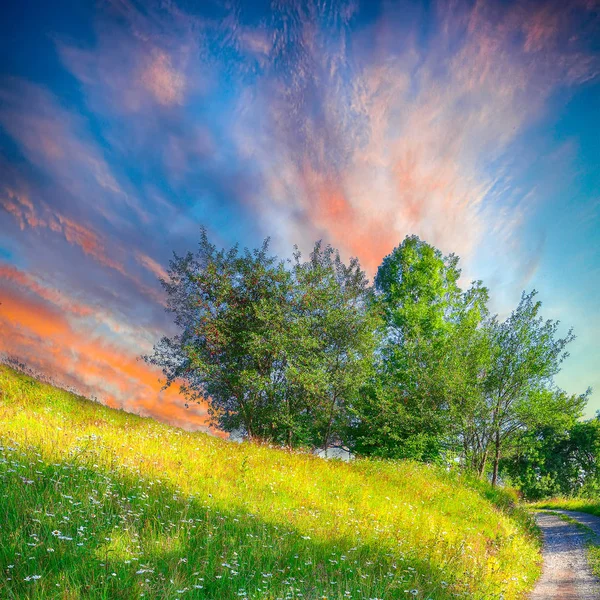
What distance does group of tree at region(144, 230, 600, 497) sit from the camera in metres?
24.3

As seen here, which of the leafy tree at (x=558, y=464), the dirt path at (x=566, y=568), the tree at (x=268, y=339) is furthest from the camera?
the leafy tree at (x=558, y=464)

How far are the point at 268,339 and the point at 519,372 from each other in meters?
16.0

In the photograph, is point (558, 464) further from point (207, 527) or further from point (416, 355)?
point (207, 527)

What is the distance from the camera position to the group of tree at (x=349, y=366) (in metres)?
24.3

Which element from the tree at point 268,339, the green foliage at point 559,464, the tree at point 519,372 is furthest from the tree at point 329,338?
the green foliage at point 559,464

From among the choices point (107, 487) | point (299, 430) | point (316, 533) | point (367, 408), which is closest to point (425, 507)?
point (316, 533)

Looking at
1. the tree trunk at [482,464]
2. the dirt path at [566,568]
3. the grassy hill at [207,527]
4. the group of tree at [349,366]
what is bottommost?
the dirt path at [566,568]

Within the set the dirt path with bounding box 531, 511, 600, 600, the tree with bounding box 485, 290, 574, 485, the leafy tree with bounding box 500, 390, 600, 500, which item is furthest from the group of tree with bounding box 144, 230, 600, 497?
the leafy tree with bounding box 500, 390, 600, 500

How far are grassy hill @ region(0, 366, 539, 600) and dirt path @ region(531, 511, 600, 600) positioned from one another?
487 mm

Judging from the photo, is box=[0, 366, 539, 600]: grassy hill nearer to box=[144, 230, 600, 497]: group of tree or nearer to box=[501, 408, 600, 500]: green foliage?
box=[144, 230, 600, 497]: group of tree

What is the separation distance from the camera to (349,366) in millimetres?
24828

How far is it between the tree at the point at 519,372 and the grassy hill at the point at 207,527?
45.3 ft

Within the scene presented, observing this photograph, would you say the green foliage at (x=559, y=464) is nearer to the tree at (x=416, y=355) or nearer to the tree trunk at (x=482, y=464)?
the tree trunk at (x=482, y=464)

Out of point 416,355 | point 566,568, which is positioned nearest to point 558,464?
point 416,355
